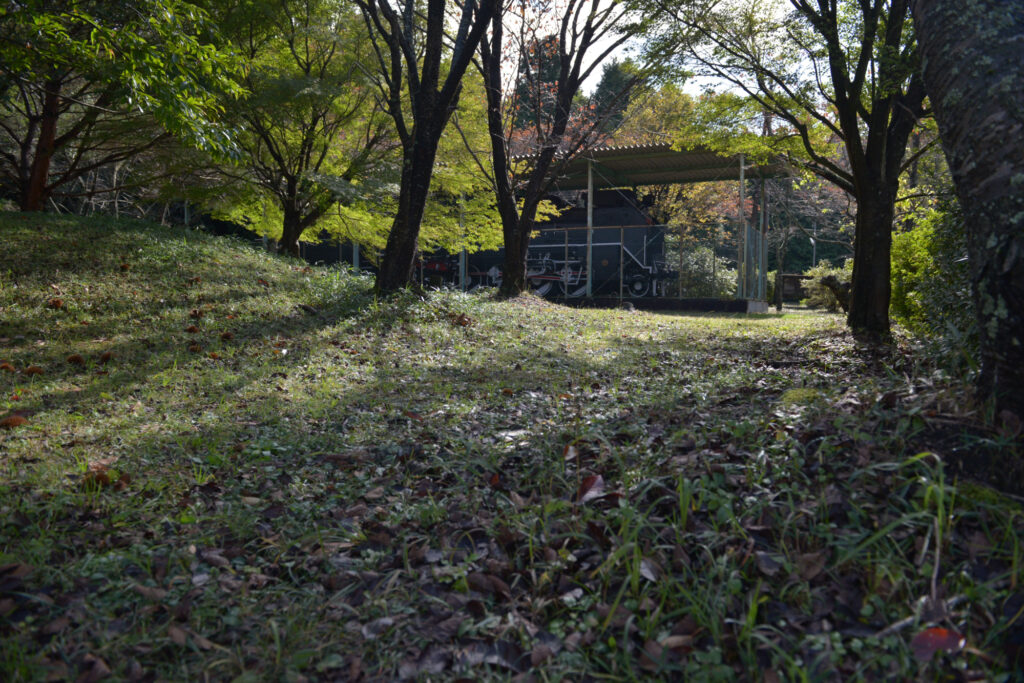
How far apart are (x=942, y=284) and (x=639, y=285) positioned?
537 inches

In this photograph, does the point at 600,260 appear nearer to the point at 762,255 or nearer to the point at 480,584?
the point at 762,255

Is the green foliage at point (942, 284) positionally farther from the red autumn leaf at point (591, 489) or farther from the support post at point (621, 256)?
the support post at point (621, 256)

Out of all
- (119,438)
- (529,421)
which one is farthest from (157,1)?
(529,421)

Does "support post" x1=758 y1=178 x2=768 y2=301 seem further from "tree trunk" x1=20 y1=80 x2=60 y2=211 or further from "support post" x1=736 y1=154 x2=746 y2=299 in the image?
"tree trunk" x1=20 y1=80 x2=60 y2=211

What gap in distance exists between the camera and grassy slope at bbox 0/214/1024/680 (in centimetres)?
171

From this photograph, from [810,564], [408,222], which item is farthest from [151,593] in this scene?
[408,222]

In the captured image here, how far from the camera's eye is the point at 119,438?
3.43 metres

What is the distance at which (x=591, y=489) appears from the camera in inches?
101

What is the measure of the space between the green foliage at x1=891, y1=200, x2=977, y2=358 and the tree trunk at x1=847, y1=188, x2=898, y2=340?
0.28 m

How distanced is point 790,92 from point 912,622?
8541 mm

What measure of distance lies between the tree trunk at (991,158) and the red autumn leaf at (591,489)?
163 cm

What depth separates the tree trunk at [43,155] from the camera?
9625 mm

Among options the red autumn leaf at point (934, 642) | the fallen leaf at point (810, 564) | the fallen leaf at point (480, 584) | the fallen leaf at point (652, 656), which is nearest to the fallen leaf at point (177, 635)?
the fallen leaf at point (480, 584)

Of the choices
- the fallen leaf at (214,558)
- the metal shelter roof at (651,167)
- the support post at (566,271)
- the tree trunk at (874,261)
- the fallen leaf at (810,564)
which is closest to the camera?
the fallen leaf at (810,564)
